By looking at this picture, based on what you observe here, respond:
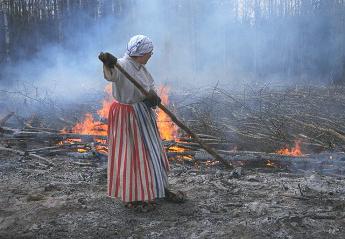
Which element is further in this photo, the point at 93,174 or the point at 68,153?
the point at 68,153

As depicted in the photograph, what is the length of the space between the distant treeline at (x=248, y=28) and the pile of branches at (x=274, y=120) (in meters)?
5.05

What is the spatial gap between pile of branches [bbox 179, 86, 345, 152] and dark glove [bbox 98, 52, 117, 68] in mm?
3782

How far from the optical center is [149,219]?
4.34m

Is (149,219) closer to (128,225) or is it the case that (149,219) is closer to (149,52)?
(128,225)

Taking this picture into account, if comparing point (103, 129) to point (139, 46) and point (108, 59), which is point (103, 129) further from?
point (108, 59)

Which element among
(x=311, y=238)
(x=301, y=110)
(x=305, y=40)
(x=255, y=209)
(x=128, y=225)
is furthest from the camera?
(x=305, y=40)

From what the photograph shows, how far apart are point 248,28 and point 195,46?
282 cm

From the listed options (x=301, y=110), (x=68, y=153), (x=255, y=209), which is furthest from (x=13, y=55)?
(x=255, y=209)

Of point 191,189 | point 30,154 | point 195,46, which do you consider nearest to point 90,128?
point 30,154

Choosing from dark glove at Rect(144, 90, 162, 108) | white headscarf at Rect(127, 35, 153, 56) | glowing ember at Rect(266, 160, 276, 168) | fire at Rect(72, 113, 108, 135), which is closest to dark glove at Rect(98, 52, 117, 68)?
white headscarf at Rect(127, 35, 153, 56)

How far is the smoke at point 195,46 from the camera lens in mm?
16484

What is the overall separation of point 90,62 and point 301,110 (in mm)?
10257

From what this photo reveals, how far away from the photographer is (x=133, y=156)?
4324mm

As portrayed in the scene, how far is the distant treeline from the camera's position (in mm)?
16344
